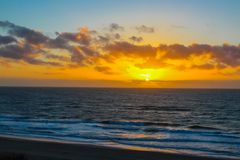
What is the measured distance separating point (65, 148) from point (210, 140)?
12079 mm

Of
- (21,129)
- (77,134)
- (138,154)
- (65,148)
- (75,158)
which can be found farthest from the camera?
(21,129)

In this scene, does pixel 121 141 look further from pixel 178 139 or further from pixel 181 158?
pixel 181 158

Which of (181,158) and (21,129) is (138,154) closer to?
(181,158)

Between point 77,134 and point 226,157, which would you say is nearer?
point 226,157

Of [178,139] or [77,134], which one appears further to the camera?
[77,134]

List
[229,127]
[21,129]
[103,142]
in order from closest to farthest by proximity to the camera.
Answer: [103,142] < [21,129] < [229,127]

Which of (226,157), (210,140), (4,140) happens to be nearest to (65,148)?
(4,140)

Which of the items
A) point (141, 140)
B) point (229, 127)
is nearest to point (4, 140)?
point (141, 140)

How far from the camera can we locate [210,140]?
2756cm

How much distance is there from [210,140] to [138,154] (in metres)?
9.81

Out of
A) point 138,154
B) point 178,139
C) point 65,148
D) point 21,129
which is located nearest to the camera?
point 138,154

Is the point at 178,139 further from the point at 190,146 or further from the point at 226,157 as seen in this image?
the point at 226,157

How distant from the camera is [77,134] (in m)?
30.2

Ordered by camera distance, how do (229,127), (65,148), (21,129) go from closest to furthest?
1. (65,148)
2. (21,129)
3. (229,127)
